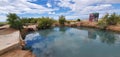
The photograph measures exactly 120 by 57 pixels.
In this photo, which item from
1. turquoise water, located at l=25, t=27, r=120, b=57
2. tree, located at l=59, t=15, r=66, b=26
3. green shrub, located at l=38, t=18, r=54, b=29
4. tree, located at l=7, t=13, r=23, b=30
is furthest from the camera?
tree, located at l=59, t=15, r=66, b=26

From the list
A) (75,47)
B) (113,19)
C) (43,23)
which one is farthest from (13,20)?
(113,19)

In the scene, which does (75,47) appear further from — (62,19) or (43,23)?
(62,19)

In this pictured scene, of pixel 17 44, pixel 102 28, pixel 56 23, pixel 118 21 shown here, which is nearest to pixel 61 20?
pixel 56 23

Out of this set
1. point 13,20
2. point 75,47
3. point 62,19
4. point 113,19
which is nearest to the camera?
point 75,47

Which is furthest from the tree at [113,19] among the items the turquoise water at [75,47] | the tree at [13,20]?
the tree at [13,20]

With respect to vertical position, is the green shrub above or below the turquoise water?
above

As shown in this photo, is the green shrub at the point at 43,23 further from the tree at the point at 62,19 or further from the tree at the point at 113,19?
the tree at the point at 113,19

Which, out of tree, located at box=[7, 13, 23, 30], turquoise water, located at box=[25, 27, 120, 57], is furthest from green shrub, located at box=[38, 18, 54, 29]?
turquoise water, located at box=[25, 27, 120, 57]

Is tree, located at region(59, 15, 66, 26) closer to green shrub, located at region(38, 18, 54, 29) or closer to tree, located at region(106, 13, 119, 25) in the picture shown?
green shrub, located at region(38, 18, 54, 29)

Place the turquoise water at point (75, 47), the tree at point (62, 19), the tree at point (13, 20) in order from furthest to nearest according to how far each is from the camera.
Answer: the tree at point (62, 19)
the tree at point (13, 20)
the turquoise water at point (75, 47)

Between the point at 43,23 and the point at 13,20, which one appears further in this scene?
the point at 43,23

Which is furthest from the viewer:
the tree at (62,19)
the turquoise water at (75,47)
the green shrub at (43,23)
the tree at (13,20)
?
the tree at (62,19)

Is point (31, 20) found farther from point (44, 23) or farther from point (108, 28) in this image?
point (108, 28)

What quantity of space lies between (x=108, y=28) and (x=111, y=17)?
21.8 feet
